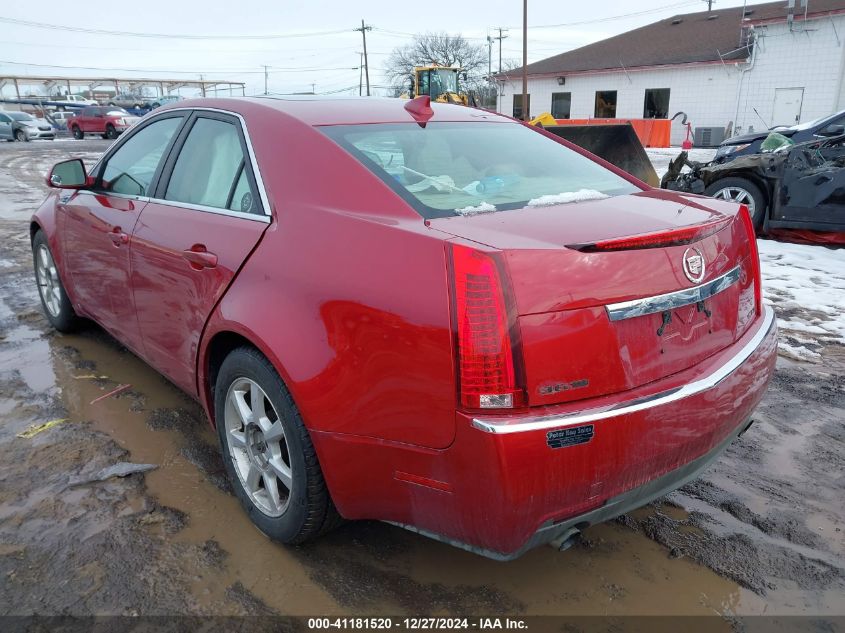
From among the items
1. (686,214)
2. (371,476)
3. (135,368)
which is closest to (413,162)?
(686,214)

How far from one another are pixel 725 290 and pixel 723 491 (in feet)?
3.54

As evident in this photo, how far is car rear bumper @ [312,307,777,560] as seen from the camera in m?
1.72

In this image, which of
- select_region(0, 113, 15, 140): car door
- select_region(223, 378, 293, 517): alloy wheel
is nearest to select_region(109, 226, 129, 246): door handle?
select_region(223, 378, 293, 517): alloy wheel

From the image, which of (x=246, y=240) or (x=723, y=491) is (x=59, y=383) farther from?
(x=723, y=491)

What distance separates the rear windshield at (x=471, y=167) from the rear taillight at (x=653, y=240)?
0.45m

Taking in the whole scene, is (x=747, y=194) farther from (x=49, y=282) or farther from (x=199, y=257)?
(x=49, y=282)

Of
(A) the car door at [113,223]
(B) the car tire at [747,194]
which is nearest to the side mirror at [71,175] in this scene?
(A) the car door at [113,223]

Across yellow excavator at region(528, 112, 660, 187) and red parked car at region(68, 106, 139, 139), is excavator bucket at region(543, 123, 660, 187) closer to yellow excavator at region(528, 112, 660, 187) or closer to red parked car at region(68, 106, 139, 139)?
yellow excavator at region(528, 112, 660, 187)

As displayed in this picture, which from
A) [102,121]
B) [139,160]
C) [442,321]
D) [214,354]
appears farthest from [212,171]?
[102,121]

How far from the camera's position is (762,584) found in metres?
2.26

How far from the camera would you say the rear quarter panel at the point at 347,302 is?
1.82 meters

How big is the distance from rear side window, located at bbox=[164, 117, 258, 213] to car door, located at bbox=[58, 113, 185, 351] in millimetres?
225

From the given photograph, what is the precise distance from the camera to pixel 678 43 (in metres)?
31.7

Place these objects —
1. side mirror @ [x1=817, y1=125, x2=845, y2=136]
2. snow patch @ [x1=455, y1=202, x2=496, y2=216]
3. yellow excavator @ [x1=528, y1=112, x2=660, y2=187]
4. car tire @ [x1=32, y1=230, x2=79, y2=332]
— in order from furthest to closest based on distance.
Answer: side mirror @ [x1=817, y1=125, x2=845, y2=136]
yellow excavator @ [x1=528, y1=112, x2=660, y2=187]
car tire @ [x1=32, y1=230, x2=79, y2=332]
snow patch @ [x1=455, y1=202, x2=496, y2=216]
